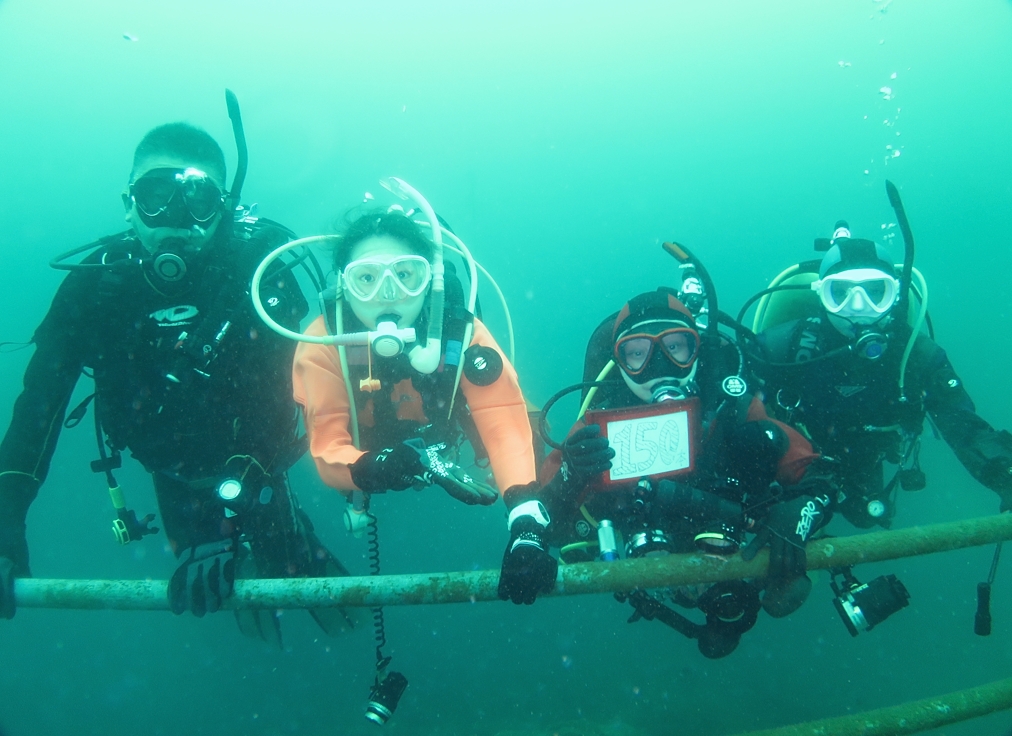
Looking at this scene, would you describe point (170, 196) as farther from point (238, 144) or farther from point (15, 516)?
point (15, 516)

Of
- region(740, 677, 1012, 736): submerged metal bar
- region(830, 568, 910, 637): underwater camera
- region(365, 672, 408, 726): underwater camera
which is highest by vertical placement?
region(830, 568, 910, 637): underwater camera

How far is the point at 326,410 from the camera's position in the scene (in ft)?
10.4

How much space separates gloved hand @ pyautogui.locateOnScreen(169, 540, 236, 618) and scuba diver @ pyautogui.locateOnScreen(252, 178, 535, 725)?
740 millimetres

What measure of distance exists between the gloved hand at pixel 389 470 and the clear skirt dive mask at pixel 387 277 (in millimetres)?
1023

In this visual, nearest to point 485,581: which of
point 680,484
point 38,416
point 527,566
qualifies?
point 527,566

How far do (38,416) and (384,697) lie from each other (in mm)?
3084

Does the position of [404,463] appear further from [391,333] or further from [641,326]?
[641,326]

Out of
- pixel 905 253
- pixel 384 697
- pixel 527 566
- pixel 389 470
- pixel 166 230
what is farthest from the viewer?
pixel 905 253

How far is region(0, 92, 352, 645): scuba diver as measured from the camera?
3484 millimetres

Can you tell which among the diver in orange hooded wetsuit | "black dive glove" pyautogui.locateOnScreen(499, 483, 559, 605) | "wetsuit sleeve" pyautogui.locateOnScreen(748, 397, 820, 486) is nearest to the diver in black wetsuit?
"wetsuit sleeve" pyautogui.locateOnScreen(748, 397, 820, 486)

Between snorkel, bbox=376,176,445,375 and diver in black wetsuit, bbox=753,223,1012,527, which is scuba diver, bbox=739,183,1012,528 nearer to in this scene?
diver in black wetsuit, bbox=753,223,1012,527

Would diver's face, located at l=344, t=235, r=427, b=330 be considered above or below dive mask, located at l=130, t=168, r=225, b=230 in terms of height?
below

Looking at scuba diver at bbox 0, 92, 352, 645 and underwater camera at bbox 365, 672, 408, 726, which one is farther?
scuba diver at bbox 0, 92, 352, 645

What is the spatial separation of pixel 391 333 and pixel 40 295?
1108 inches
